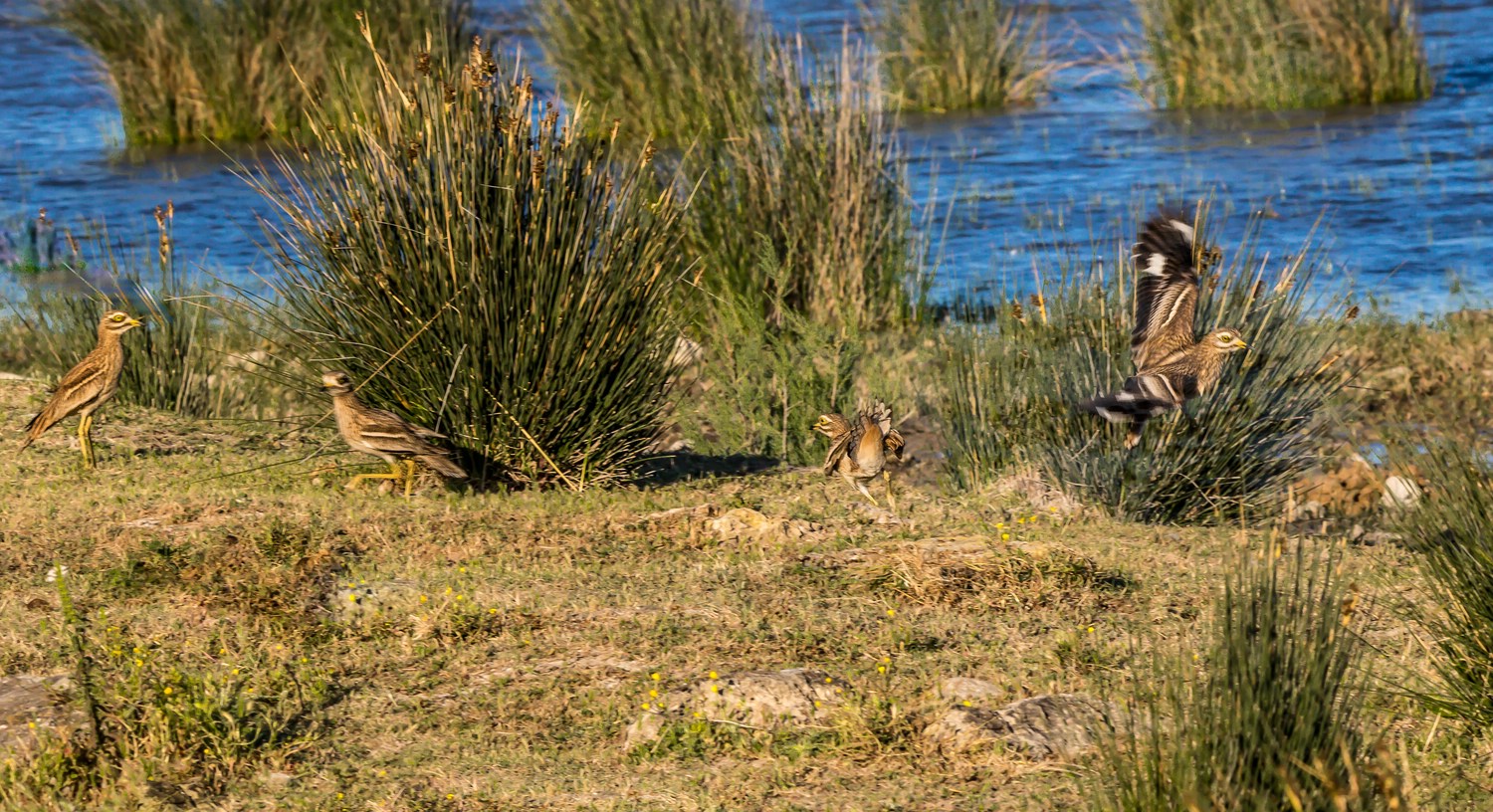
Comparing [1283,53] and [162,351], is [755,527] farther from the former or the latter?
[1283,53]

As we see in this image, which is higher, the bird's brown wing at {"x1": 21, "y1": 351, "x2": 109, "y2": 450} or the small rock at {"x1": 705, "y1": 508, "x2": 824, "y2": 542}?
the bird's brown wing at {"x1": 21, "y1": 351, "x2": 109, "y2": 450}

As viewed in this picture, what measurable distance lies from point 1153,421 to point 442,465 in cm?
316

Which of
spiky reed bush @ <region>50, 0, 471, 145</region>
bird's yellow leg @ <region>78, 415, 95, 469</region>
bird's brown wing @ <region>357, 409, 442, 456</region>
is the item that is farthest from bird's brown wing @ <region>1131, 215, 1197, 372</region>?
spiky reed bush @ <region>50, 0, 471, 145</region>

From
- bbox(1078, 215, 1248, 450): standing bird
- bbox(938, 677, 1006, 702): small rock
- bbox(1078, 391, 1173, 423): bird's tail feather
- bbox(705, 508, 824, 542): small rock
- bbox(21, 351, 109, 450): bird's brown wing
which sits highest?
bbox(1078, 215, 1248, 450): standing bird

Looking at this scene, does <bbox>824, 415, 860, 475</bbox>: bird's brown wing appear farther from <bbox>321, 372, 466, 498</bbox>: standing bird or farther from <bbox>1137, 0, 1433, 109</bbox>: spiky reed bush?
<bbox>1137, 0, 1433, 109</bbox>: spiky reed bush

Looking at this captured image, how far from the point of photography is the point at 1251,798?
396 cm

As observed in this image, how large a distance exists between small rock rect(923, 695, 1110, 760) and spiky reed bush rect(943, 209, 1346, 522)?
295cm

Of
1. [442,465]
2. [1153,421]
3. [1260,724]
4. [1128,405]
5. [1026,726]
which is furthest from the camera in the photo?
[1153,421]

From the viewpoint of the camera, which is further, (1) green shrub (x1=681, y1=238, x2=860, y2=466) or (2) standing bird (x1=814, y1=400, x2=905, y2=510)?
(1) green shrub (x1=681, y1=238, x2=860, y2=466)

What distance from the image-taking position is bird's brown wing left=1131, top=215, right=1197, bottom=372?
729cm

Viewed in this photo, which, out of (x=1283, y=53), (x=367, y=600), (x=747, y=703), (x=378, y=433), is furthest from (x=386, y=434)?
(x=1283, y=53)

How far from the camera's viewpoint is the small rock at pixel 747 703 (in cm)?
521

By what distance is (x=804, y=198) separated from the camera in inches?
457

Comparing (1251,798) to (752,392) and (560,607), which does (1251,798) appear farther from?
(752,392)
